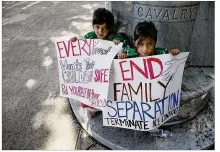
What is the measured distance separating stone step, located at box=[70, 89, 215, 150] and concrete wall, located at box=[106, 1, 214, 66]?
0.90 meters

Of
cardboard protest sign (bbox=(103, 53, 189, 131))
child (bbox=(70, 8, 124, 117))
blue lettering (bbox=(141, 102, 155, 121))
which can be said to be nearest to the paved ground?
cardboard protest sign (bbox=(103, 53, 189, 131))

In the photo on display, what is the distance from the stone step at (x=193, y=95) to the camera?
8.79ft

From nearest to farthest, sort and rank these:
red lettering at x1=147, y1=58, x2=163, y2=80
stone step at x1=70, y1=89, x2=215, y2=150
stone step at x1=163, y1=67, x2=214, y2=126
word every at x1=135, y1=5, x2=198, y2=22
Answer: red lettering at x1=147, y1=58, x2=163, y2=80 < stone step at x1=70, y1=89, x2=215, y2=150 < word every at x1=135, y1=5, x2=198, y2=22 < stone step at x1=163, y1=67, x2=214, y2=126

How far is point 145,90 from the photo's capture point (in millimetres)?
2182

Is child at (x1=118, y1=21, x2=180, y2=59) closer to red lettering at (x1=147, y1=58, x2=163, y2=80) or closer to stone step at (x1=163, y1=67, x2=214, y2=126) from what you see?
red lettering at (x1=147, y1=58, x2=163, y2=80)

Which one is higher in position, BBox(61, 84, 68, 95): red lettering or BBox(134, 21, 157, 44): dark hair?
BBox(134, 21, 157, 44): dark hair

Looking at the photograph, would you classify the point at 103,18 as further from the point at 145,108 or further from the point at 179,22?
the point at 145,108

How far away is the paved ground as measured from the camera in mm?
2686

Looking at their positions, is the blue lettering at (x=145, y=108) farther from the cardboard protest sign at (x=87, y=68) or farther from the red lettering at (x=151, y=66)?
the cardboard protest sign at (x=87, y=68)

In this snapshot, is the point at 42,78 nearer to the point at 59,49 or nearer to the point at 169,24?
the point at 59,49

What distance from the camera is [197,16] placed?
10.1 feet

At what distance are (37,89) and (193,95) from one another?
7.34 ft

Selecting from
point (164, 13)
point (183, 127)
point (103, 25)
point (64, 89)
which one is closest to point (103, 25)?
point (103, 25)

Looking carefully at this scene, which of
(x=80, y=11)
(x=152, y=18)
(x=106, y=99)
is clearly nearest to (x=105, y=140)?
(x=106, y=99)
